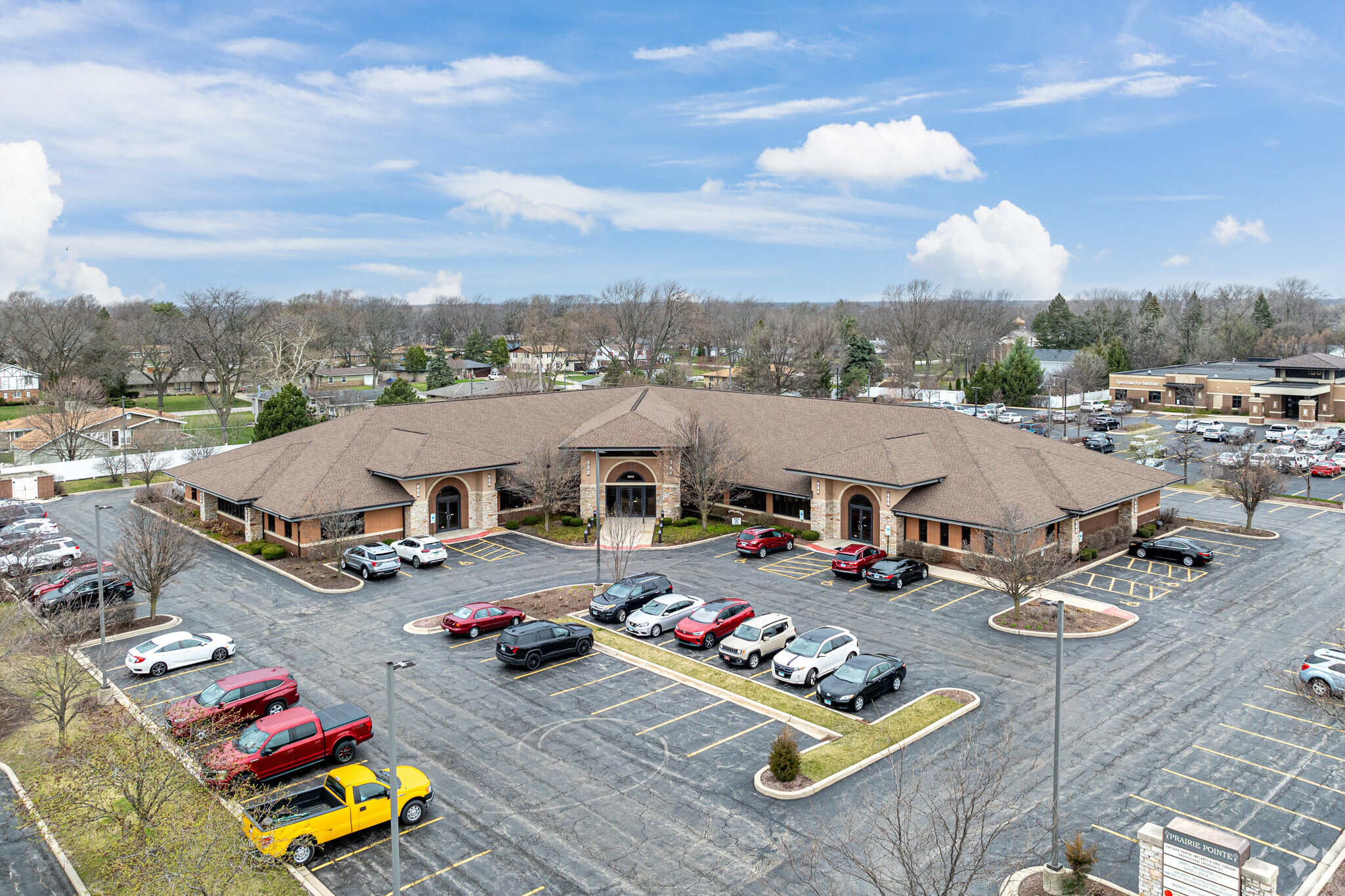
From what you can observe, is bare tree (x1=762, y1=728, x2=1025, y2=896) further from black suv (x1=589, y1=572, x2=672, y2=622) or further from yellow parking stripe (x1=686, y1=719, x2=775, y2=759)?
black suv (x1=589, y1=572, x2=672, y2=622)

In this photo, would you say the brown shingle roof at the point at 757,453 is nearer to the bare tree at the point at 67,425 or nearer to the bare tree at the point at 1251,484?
the bare tree at the point at 1251,484

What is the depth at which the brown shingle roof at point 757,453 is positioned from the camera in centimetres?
4594

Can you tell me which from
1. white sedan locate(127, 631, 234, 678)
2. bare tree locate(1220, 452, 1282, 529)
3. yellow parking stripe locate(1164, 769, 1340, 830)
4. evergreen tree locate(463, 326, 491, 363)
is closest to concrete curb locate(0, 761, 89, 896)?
white sedan locate(127, 631, 234, 678)

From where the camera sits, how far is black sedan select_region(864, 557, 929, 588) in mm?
40469

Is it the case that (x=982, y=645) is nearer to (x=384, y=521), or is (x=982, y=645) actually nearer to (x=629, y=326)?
(x=384, y=521)

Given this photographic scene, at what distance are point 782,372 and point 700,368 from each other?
59.4 m

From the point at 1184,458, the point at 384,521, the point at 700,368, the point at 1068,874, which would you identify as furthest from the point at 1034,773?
the point at 700,368

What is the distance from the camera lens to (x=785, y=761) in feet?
74.6

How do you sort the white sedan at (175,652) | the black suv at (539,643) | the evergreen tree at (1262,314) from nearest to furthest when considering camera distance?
the black suv at (539,643) < the white sedan at (175,652) < the evergreen tree at (1262,314)

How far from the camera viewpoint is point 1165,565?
44.5 metres

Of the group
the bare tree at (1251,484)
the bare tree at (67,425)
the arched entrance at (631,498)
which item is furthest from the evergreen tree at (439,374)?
the bare tree at (1251,484)

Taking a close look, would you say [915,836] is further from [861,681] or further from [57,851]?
[57,851]

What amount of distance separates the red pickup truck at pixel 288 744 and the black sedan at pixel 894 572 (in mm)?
24073

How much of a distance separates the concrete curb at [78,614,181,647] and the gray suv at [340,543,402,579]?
7.77 meters
